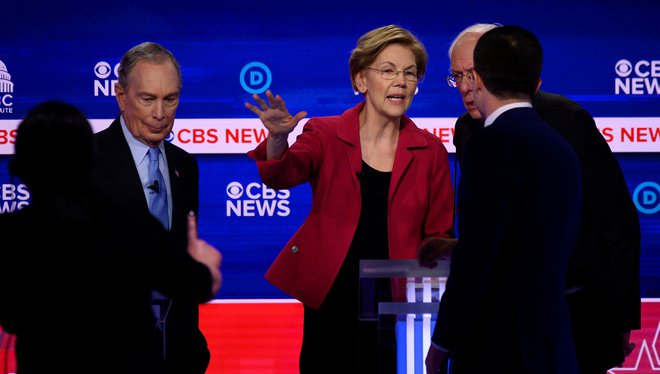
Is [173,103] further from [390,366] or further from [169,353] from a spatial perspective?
[390,366]

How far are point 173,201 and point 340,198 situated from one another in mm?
576

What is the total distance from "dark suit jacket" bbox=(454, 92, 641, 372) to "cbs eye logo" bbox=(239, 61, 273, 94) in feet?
7.51

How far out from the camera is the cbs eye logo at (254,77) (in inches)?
188

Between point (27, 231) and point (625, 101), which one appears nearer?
point (27, 231)

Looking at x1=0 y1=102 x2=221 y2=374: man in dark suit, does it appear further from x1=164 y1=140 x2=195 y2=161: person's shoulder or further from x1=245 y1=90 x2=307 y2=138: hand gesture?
x1=164 y1=140 x2=195 y2=161: person's shoulder

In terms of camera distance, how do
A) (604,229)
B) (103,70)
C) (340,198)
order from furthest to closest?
(103,70)
(340,198)
(604,229)

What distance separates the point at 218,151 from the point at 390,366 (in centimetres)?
241

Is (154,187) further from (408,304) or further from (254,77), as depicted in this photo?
(254,77)

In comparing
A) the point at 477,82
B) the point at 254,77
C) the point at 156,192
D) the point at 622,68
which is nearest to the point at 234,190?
the point at 254,77

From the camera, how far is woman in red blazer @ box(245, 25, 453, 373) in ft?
10.3

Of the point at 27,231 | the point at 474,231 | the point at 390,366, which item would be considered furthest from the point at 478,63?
the point at 27,231

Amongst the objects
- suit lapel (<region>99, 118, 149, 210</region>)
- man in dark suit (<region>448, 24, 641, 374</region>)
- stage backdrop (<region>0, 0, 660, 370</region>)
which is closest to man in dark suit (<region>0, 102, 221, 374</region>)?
suit lapel (<region>99, 118, 149, 210</region>)

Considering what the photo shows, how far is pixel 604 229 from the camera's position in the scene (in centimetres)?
268

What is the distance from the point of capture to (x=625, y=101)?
15.7ft
